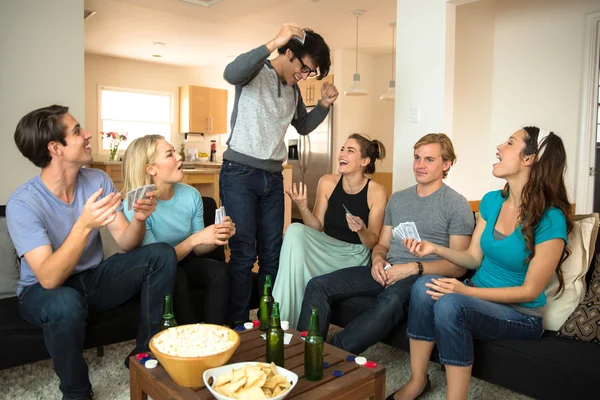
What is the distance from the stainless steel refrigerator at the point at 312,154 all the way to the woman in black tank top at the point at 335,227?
15.0 feet

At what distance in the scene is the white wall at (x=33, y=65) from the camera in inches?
143

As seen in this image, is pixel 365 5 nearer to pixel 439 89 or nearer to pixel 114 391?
pixel 439 89

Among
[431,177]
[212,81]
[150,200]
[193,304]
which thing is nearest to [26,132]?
[150,200]

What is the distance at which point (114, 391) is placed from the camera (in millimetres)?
2102

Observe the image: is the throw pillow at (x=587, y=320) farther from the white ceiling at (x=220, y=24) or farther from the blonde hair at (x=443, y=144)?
the white ceiling at (x=220, y=24)

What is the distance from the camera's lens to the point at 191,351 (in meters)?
1.32

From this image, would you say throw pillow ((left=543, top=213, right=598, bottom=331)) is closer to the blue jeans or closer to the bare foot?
the blue jeans

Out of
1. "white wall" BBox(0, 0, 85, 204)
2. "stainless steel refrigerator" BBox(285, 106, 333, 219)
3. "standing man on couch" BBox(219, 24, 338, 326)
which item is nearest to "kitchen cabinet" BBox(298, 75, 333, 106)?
"stainless steel refrigerator" BBox(285, 106, 333, 219)

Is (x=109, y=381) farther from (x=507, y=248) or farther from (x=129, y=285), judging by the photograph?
(x=507, y=248)

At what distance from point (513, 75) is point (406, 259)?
10.9ft

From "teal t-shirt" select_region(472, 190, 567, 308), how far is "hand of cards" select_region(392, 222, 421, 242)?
0.87 feet

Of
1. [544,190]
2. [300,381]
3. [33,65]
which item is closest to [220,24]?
[33,65]

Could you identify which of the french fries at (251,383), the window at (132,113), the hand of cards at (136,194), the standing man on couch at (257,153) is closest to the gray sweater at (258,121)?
the standing man on couch at (257,153)

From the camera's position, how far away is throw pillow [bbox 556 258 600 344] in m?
1.80
